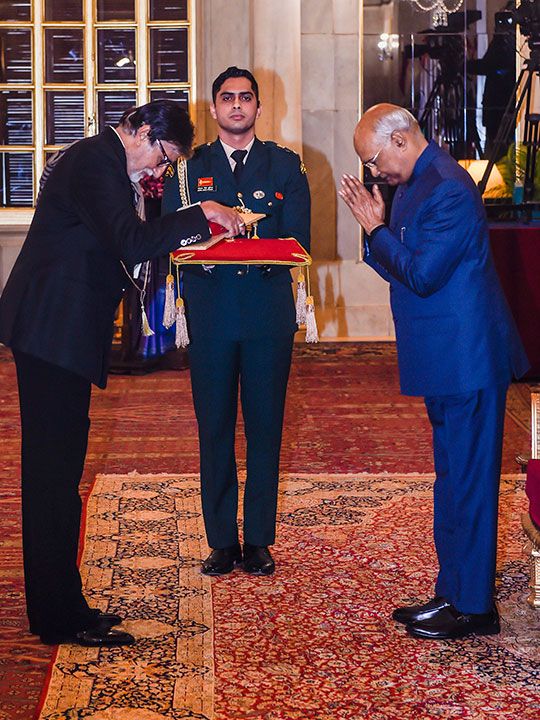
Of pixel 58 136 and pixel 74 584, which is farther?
A: pixel 58 136

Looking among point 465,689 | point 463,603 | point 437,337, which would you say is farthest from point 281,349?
point 465,689

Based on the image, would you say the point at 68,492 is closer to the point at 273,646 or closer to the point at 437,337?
the point at 273,646

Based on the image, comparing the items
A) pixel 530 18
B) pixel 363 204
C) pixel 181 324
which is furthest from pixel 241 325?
pixel 530 18

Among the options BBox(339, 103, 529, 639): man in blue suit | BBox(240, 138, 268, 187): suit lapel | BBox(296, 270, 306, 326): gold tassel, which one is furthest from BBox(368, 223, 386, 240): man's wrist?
BBox(240, 138, 268, 187): suit lapel

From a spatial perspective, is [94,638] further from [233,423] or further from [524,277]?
[524,277]

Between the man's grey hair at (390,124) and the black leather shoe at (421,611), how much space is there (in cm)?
146

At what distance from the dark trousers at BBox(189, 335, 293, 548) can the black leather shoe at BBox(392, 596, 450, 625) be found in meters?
0.73

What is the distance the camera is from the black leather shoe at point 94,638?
3668 millimetres

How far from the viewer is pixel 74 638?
3701mm

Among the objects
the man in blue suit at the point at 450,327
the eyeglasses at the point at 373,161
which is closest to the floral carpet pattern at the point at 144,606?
the man in blue suit at the point at 450,327

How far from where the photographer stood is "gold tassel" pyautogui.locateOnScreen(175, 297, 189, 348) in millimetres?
4281

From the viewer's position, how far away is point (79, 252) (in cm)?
351

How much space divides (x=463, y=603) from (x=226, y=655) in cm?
75

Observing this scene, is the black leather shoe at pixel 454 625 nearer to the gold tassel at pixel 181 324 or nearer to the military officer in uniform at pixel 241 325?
the military officer in uniform at pixel 241 325
